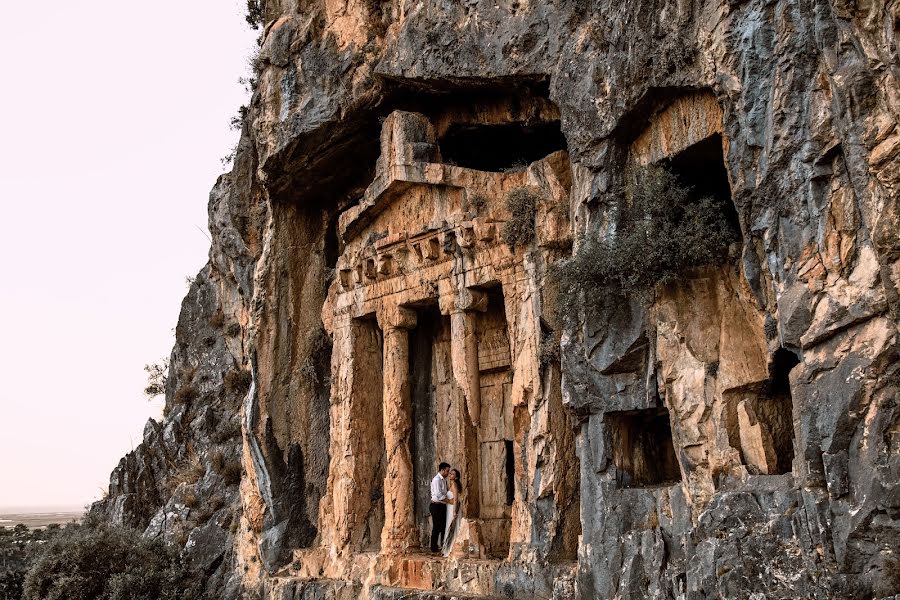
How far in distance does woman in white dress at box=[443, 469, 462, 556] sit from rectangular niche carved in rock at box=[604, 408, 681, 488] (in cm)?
365

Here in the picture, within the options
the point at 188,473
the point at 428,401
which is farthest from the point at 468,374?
the point at 188,473

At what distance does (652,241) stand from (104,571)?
1360 cm

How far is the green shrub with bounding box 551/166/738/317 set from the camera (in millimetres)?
11125

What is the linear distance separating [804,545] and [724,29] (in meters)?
5.61

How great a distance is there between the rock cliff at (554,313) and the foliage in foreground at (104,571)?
98 centimetres

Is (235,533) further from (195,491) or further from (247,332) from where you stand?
(247,332)

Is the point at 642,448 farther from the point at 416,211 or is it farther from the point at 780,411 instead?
the point at 416,211

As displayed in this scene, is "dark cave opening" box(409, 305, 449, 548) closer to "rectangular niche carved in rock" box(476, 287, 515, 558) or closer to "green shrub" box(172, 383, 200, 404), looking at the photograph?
"rectangular niche carved in rock" box(476, 287, 515, 558)

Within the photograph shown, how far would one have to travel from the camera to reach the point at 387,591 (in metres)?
14.2

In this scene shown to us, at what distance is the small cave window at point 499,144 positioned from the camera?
1603cm

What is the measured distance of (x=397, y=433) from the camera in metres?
15.7

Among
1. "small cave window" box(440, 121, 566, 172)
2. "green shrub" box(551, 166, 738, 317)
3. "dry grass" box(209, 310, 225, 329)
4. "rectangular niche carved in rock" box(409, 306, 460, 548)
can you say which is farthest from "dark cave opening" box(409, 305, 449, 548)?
"dry grass" box(209, 310, 225, 329)

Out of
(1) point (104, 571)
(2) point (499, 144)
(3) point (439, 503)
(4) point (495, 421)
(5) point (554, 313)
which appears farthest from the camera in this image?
(1) point (104, 571)

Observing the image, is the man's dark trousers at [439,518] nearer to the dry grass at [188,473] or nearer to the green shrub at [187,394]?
the dry grass at [188,473]
